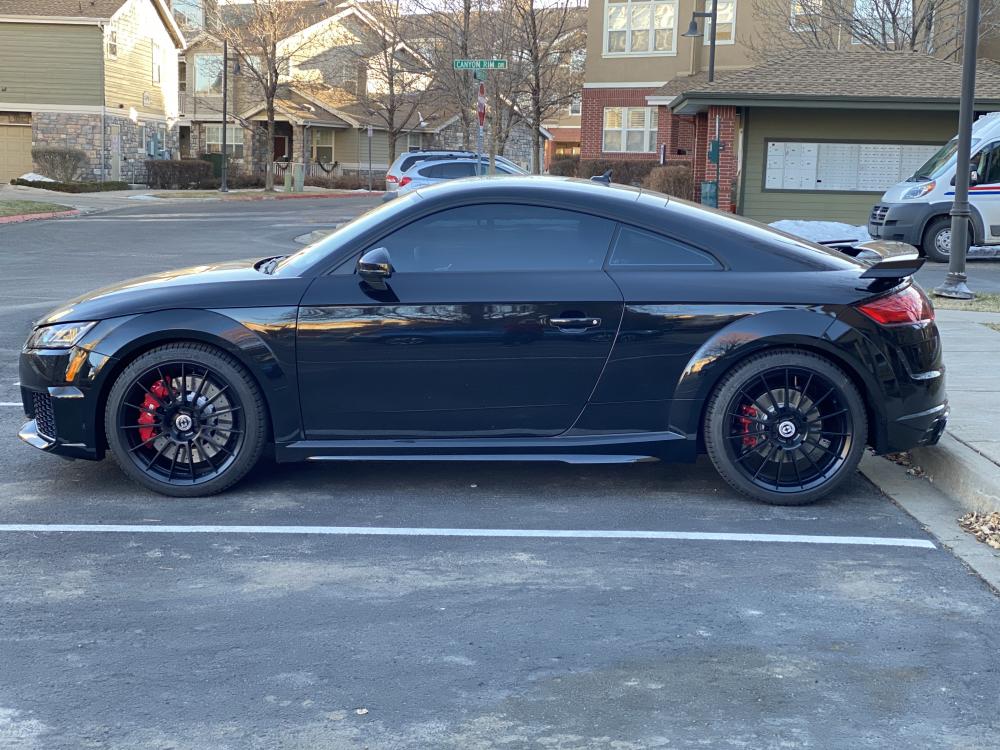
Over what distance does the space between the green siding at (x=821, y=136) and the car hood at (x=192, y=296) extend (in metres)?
19.5

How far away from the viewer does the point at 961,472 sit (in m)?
6.06

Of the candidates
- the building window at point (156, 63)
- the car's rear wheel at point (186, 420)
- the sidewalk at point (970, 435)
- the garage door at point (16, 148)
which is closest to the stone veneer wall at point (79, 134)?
the garage door at point (16, 148)

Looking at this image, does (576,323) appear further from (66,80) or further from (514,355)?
(66,80)

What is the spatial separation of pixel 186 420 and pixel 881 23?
1107 inches

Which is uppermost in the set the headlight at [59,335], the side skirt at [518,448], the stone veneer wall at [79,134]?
the stone veneer wall at [79,134]

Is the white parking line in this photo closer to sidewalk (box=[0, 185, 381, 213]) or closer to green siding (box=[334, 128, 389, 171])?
sidewalk (box=[0, 185, 381, 213])

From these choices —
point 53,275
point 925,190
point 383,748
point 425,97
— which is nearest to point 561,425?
point 383,748

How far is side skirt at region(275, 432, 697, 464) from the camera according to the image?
5.82 meters

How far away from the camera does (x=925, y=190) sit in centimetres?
1908

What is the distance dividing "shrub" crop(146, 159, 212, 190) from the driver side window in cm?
4554

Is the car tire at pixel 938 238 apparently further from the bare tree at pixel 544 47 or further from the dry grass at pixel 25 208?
the bare tree at pixel 544 47

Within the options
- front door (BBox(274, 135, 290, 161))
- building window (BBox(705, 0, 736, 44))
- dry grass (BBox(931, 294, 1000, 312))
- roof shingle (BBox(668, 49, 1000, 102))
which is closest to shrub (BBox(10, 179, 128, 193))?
front door (BBox(274, 135, 290, 161))

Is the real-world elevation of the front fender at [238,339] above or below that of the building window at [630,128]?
below

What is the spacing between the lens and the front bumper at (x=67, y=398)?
5828 millimetres
